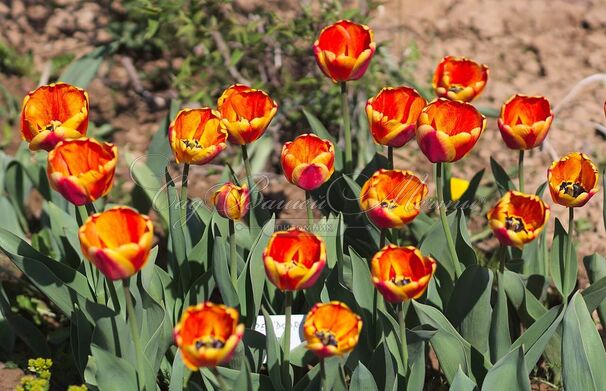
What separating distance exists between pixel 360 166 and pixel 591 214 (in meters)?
0.84

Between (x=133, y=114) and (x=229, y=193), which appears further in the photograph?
(x=133, y=114)

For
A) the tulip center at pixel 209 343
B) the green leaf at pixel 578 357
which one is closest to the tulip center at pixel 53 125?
the tulip center at pixel 209 343

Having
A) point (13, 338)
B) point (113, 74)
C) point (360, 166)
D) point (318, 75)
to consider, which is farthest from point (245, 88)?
point (113, 74)

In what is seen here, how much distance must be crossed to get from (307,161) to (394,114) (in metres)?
0.27

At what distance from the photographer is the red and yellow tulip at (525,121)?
7.02 feet

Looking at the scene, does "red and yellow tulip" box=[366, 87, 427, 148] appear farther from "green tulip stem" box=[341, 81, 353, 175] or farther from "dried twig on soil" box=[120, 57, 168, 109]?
"dried twig on soil" box=[120, 57, 168, 109]

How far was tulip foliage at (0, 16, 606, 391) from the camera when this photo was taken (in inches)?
68.6

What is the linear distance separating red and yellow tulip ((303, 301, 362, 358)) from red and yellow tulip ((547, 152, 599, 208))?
0.66 metres

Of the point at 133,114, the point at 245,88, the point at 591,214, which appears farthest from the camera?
the point at 133,114

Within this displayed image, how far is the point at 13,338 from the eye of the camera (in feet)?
8.14

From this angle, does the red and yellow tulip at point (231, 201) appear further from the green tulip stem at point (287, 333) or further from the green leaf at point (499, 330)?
the green leaf at point (499, 330)

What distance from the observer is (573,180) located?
2102 mm

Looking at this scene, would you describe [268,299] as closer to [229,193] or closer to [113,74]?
[229,193]

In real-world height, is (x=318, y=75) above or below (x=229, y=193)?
below
